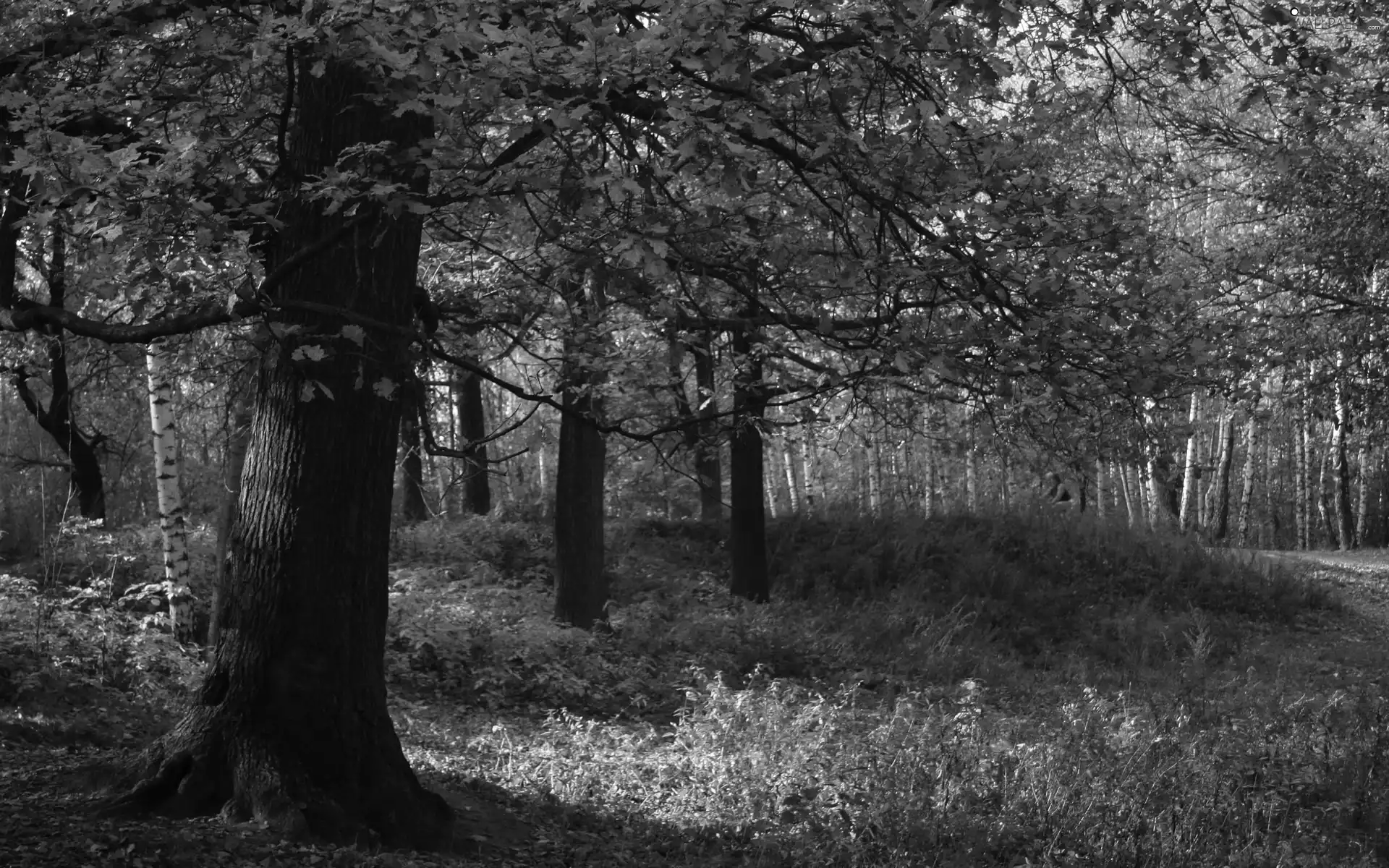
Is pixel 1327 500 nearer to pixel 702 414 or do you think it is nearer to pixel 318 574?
pixel 702 414

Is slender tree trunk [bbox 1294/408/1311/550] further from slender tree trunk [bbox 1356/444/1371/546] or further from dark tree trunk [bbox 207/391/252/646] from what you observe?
dark tree trunk [bbox 207/391/252/646]

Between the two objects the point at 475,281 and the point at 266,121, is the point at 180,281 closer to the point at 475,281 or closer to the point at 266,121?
the point at 266,121

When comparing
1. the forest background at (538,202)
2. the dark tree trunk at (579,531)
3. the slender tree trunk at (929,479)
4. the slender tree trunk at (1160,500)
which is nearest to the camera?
the forest background at (538,202)

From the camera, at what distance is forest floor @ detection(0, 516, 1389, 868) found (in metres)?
6.88

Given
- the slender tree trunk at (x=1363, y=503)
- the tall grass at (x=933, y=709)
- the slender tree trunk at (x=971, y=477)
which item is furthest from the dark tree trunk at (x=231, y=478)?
the slender tree trunk at (x=1363, y=503)

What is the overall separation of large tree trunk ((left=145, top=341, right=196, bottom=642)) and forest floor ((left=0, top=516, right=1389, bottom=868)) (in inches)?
14.8

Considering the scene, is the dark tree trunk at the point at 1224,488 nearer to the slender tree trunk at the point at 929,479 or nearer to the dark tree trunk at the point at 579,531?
the slender tree trunk at the point at 929,479

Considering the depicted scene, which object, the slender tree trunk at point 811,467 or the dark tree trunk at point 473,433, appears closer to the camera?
the slender tree trunk at point 811,467

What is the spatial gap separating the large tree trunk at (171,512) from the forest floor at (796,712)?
0.37m

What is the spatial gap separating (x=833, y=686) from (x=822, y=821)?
18.8ft

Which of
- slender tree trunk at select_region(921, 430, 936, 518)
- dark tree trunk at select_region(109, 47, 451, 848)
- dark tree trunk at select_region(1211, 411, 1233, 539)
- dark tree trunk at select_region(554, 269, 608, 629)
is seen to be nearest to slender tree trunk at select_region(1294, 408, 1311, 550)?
dark tree trunk at select_region(1211, 411, 1233, 539)

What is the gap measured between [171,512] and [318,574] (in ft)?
20.0

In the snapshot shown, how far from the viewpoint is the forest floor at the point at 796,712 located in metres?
6.88

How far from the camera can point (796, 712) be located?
9859mm
